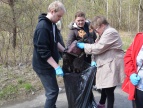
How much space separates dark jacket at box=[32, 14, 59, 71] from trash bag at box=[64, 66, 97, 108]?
336 mm

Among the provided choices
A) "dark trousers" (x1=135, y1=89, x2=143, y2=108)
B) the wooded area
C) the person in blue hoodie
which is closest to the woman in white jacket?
the person in blue hoodie

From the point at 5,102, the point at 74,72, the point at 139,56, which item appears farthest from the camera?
the point at 5,102

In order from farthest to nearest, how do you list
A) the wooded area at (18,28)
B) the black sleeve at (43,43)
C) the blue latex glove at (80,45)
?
the wooded area at (18,28)
the blue latex glove at (80,45)
the black sleeve at (43,43)

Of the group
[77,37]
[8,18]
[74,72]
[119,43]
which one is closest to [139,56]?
[119,43]

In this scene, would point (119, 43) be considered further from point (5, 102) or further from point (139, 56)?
point (5, 102)

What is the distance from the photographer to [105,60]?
2.98 m

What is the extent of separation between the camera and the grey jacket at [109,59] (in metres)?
2.86

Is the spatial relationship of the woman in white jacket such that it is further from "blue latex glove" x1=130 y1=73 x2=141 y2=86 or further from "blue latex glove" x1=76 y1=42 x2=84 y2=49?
"blue latex glove" x1=130 y1=73 x2=141 y2=86

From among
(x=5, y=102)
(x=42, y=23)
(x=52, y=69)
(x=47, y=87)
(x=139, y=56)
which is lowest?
(x=5, y=102)

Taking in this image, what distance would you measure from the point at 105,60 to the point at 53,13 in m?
0.89

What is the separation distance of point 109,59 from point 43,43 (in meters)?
0.87

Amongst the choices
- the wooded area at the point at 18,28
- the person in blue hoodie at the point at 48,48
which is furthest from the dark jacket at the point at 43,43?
the wooded area at the point at 18,28

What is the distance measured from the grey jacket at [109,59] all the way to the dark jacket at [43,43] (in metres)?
Result: 0.49

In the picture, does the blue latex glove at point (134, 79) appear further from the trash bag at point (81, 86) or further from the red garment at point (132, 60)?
the trash bag at point (81, 86)
